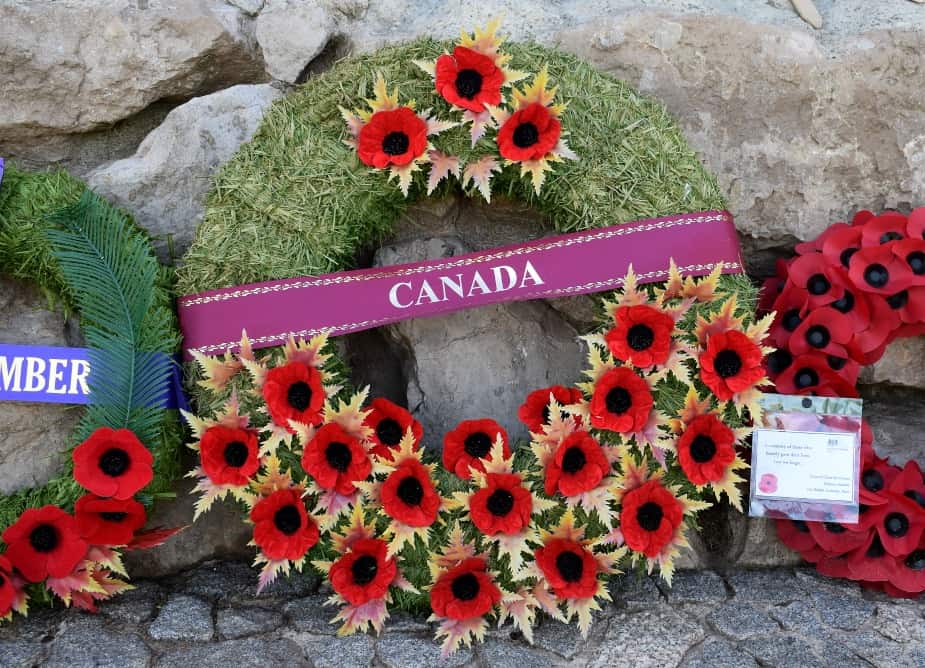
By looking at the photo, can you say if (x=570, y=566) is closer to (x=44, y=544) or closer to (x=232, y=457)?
(x=232, y=457)

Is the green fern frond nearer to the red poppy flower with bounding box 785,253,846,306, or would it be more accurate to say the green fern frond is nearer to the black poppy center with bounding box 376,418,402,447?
the black poppy center with bounding box 376,418,402,447

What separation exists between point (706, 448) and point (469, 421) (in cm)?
59

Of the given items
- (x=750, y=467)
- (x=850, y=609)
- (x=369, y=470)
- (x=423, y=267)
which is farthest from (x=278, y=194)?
(x=850, y=609)

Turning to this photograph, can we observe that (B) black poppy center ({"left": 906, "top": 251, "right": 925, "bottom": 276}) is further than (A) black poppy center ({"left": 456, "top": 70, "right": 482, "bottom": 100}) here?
Yes

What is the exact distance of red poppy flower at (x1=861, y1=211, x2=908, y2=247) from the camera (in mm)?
2771

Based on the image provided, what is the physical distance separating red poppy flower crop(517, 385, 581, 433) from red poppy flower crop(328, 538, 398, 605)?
0.47 meters

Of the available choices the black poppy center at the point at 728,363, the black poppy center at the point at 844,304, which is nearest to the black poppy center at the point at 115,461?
the black poppy center at the point at 728,363

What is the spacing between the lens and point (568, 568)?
93.2 inches

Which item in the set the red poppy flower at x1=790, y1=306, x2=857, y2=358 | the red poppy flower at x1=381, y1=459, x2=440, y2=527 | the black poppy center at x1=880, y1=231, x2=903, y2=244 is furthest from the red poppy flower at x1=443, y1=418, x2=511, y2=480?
the black poppy center at x1=880, y1=231, x2=903, y2=244

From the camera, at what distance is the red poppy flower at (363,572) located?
238 centimetres

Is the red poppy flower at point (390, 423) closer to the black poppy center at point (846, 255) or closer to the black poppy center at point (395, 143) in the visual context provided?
the black poppy center at point (395, 143)

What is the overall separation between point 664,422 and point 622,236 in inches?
19.2

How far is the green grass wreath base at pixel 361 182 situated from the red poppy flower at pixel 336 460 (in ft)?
0.68

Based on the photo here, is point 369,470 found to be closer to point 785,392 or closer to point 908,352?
point 785,392
